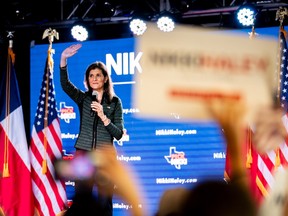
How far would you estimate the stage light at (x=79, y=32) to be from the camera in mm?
6574

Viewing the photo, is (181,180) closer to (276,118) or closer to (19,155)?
(19,155)

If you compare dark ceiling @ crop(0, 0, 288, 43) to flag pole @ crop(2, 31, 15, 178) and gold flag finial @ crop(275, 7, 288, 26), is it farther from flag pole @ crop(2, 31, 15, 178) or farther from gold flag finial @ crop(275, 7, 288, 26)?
flag pole @ crop(2, 31, 15, 178)

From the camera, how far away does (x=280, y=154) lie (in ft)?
19.8

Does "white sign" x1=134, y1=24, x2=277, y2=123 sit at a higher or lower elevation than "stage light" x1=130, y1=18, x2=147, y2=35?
lower

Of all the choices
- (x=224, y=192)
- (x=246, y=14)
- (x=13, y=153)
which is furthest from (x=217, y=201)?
(x=13, y=153)

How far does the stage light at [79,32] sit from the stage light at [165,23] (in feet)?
2.97

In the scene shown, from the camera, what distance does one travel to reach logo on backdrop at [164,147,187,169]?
649 cm

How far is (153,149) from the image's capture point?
6625 mm

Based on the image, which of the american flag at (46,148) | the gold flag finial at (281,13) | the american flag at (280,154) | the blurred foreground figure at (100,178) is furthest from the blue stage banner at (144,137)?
the blurred foreground figure at (100,178)

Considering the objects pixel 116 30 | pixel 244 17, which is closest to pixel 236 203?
pixel 244 17

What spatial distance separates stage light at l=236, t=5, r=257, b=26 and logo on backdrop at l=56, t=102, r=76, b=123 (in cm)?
230

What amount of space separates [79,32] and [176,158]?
1.79m

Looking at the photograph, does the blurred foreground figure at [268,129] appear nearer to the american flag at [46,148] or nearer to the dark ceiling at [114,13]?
the dark ceiling at [114,13]

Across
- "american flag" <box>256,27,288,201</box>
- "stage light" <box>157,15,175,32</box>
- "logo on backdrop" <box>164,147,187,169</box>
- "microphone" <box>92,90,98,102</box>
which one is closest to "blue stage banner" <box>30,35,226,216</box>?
"logo on backdrop" <box>164,147,187,169</box>
